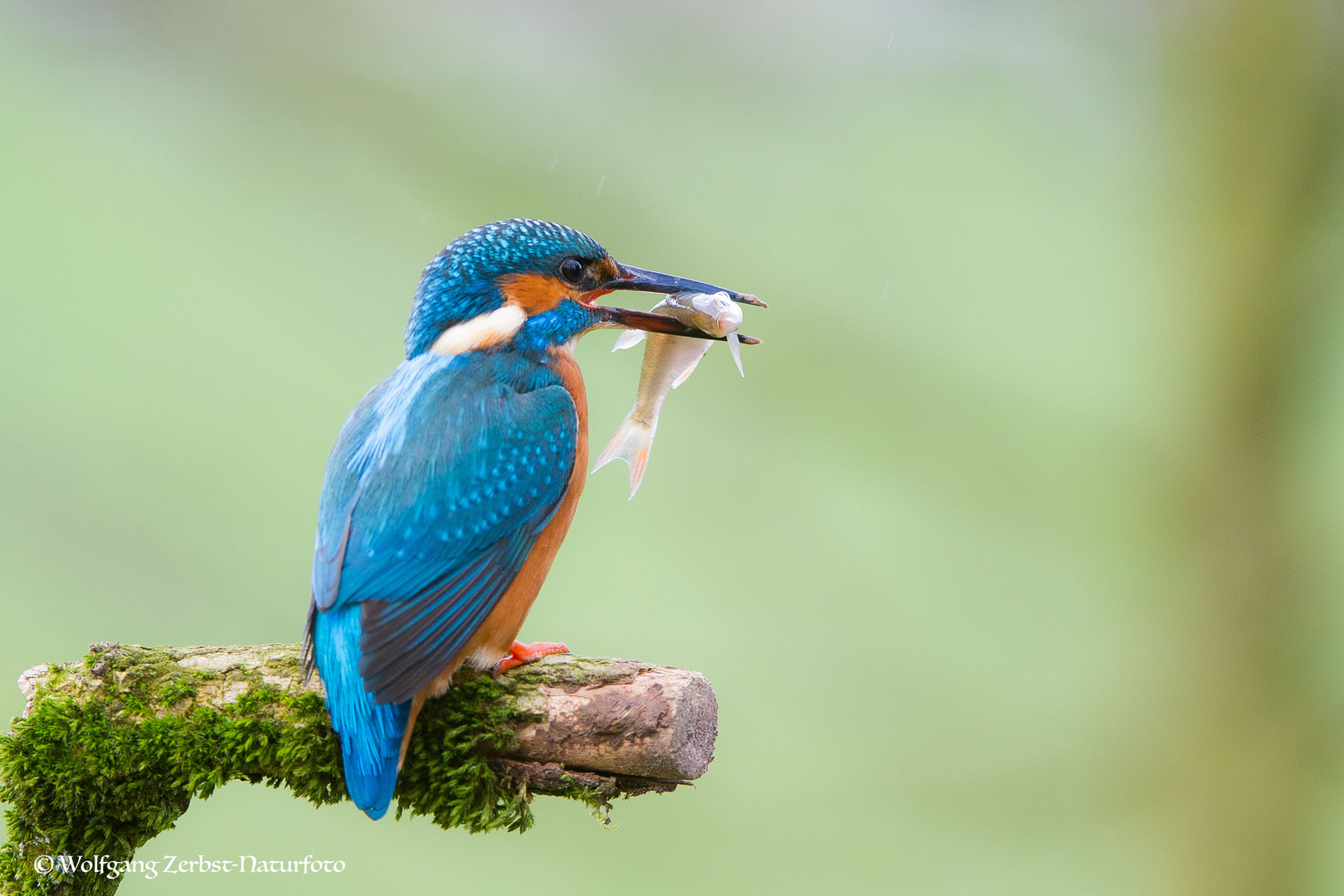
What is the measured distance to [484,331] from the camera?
2246 mm


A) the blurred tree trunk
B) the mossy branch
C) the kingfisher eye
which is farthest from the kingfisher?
the blurred tree trunk

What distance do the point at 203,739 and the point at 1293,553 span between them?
11.8ft

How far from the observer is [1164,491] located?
4.02m

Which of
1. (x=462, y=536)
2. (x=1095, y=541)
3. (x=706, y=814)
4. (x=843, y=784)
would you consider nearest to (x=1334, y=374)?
(x=1095, y=541)

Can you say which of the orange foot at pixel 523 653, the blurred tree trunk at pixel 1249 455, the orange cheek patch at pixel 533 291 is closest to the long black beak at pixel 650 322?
the orange cheek patch at pixel 533 291

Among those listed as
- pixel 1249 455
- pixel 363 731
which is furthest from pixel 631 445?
pixel 1249 455

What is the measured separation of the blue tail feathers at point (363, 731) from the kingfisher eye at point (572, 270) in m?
0.89

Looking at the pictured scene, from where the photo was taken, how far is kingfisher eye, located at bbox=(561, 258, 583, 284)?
7.60 ft

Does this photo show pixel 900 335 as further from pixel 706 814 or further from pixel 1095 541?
pixel 706 814

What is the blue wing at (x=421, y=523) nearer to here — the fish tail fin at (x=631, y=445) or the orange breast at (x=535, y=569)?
the orange breast at (x=535, y=569)

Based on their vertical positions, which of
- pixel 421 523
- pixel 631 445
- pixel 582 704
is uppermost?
pixel 631 445

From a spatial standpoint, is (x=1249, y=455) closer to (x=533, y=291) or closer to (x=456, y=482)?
(x=533, y=291)

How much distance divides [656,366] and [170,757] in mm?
1286

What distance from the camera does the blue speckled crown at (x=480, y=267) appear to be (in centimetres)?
226
